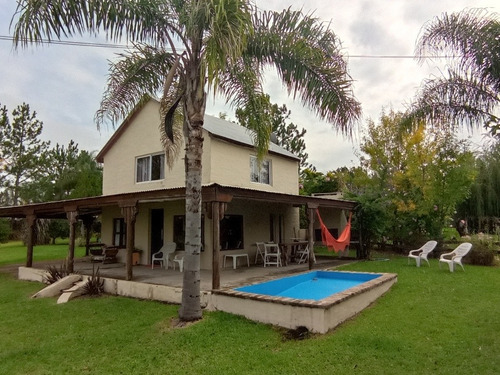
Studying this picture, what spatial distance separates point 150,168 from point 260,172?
4.47 m

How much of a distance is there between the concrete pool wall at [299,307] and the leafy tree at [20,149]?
99.0ft

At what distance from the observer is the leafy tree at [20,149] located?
30016 mm

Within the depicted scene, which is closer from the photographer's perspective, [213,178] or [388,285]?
[388,285]

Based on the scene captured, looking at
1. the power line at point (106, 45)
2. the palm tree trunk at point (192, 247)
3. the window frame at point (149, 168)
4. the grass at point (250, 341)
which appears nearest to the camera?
the grass at point (250, 341)

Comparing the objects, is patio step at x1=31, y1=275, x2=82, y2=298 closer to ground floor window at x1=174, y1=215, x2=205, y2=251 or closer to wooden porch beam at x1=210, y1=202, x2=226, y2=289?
ground floor window at x1=174, y1=215, x2=205, y2=251

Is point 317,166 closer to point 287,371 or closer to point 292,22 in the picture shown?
point 292,22

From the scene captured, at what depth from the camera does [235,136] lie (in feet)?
45.6

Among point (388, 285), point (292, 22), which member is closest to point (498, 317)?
point (388, 285)

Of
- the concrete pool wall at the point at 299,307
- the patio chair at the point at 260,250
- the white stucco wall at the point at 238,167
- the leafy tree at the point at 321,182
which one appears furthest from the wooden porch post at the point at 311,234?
the leafy tree at the point at 321,182

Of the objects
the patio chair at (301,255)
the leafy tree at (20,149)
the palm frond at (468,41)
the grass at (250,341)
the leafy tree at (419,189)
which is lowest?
the grass at (250,341)

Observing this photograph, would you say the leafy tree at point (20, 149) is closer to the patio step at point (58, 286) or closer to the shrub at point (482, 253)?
the patio step at point (58, 286)

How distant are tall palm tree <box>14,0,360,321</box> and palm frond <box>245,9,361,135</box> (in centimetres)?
2

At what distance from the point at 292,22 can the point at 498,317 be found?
7002 mm

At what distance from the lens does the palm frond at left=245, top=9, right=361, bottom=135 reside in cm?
741
